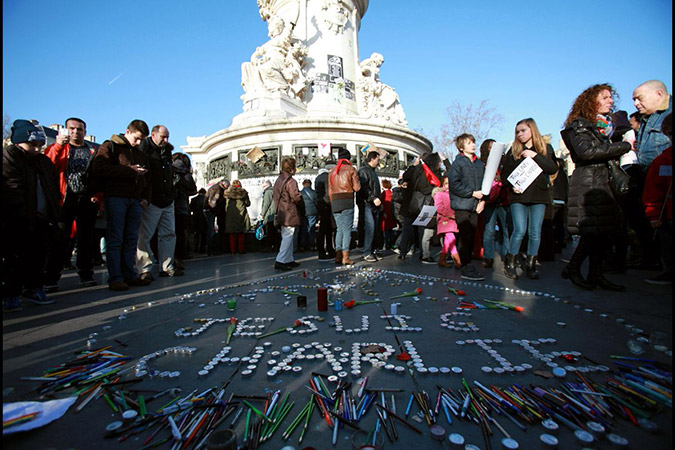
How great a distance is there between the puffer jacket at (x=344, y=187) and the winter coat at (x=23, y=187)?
4476 millimetres

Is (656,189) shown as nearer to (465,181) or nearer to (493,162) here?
(493,162)

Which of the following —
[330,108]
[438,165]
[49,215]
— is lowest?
[49,215]

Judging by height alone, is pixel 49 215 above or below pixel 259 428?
above

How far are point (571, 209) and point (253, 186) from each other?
11056 mm

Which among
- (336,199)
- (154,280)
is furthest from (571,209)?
(154,280)

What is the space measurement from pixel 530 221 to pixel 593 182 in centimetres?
104

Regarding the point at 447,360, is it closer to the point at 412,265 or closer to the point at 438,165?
the point at 412,265

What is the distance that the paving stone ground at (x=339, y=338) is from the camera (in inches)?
66.1

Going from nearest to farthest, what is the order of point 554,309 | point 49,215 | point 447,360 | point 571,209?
point 447,360
point 554,309
point 49,215
point 571,209

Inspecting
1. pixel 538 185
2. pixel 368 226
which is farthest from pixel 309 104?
pixel 538 185

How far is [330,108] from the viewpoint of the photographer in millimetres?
16422

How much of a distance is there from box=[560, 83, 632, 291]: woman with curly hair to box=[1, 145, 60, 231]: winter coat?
21.4 feet

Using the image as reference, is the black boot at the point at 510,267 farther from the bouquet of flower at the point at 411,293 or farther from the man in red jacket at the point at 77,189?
→ the man in red jacket at the point at 77,189

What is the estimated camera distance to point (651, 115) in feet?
15.6
